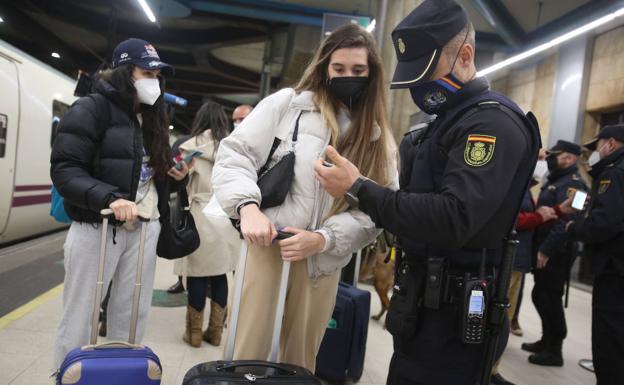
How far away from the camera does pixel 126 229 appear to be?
6.87ft

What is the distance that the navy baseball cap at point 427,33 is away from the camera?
51.0 inches

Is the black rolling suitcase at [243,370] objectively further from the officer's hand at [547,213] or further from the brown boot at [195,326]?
the officer's hand at [547,213]

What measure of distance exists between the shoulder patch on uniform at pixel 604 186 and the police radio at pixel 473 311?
2.14 meters

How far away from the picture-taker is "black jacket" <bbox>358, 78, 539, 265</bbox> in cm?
115

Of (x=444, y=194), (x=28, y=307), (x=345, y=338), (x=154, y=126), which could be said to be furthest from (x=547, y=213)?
(x=28, y=307)

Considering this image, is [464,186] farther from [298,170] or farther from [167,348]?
[167,348]

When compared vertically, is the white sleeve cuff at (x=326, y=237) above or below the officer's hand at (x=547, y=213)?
below

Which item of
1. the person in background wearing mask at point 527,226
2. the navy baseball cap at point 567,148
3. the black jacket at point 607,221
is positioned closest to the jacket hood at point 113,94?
the black jacket at point 607,221

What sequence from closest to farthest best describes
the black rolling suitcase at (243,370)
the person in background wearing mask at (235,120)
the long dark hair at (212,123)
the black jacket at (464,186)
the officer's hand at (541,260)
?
the black jacket at (464,186) → the black rolling suitcase at (243,370) → the long dark hair at (212,123) → the person in background wearing mask at (235,120) → the officer's hand at (541,260)

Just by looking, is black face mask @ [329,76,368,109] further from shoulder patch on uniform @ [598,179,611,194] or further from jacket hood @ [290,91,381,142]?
shoulder patch on uniform @ [598,179,611,194]

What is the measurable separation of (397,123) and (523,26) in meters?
4.37

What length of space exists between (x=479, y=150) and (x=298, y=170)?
631 millimetres

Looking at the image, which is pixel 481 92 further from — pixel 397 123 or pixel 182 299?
pixel 397 123

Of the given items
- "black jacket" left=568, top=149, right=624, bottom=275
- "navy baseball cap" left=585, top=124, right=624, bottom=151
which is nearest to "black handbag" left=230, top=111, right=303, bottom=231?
"black jacket" left=568, top=149, right=624, bottom=275
